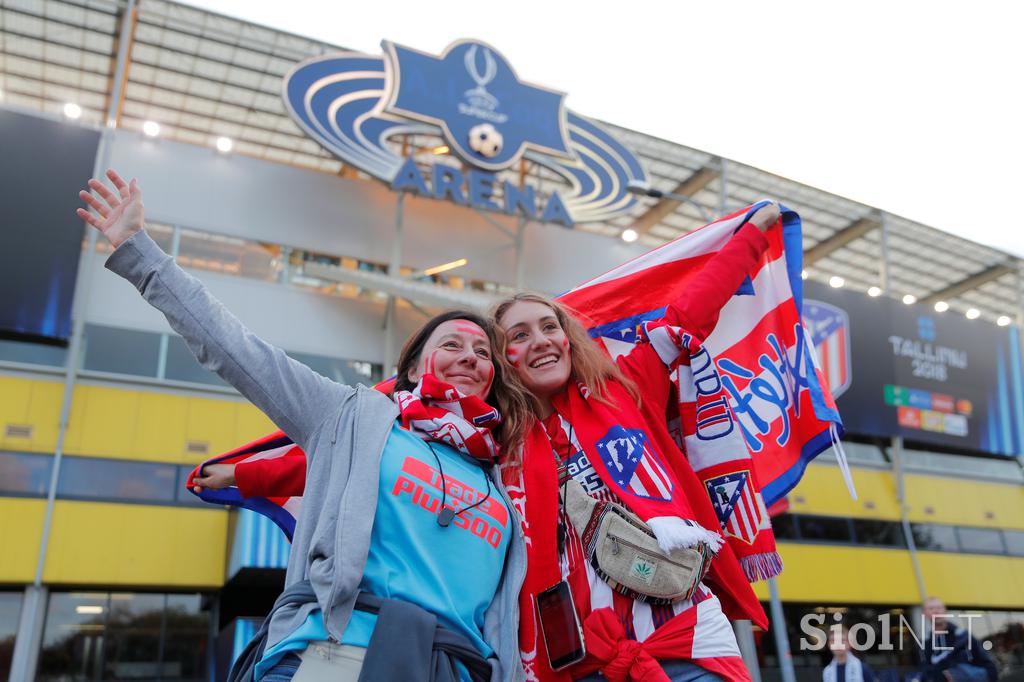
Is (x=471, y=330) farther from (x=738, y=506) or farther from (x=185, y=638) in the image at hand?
(x=185, y=638)

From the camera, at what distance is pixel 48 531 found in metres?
13.6

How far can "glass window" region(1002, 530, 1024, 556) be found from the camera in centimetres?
2458

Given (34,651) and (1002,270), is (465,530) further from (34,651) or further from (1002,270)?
(1002,270)

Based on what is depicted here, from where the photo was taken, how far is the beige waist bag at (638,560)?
2463 millimetres

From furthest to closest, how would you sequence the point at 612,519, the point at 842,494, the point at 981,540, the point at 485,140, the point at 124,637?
the point at 981,540
the point at 842,494
the point at 485,140
the point at 124,637
the point at 612,519

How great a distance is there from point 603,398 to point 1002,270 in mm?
34135

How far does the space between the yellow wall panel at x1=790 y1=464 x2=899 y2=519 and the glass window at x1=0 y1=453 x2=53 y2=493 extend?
1737 centimetres

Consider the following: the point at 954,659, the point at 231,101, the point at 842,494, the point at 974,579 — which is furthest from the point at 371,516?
the point at 974,579

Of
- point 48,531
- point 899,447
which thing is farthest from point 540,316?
point 899,447

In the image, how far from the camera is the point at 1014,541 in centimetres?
2480

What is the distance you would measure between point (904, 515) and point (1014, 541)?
4970 millimetres

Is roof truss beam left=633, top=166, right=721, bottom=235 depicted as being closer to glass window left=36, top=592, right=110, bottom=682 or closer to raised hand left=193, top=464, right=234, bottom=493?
glass window left=36, top=592, right=110, bottom=682

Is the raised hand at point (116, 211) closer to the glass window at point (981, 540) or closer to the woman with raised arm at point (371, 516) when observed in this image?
the woman with raised arm at point (371, 516)

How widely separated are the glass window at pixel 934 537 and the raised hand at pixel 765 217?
74.0 ft
